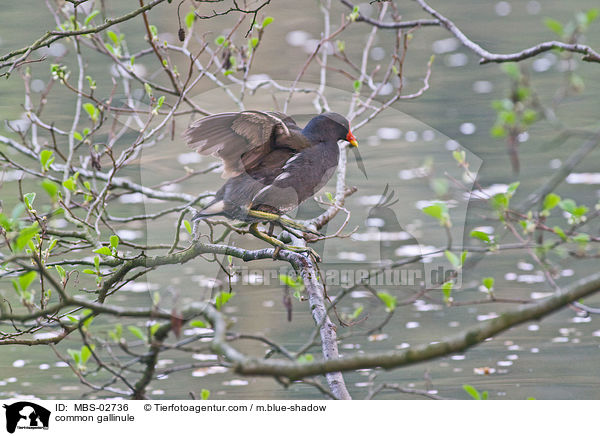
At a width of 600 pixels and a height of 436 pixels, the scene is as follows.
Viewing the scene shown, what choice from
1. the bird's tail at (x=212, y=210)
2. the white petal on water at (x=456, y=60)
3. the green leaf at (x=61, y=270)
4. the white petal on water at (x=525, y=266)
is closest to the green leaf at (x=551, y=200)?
the bird's tail at (x=212, y=210)

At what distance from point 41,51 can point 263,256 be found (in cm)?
193

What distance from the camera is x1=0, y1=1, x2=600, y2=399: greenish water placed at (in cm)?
201

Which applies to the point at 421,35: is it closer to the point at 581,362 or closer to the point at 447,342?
the point at 581,362

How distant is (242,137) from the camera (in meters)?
1.59

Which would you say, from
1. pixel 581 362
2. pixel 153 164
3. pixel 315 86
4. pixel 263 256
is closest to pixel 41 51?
pixel 153 164

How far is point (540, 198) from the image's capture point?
0.89m

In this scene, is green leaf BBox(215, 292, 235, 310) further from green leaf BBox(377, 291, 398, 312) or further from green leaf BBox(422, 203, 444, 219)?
green leaf BBox(422, 203, 444, 219)

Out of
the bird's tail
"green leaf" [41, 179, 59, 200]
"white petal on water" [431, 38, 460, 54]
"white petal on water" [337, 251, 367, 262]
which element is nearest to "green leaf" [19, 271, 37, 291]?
"green leaf" [41, 179, 59, 200]

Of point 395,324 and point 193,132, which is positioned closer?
point 193,132

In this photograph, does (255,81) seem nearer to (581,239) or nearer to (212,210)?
(212,210)

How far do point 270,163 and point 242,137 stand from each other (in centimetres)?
12
